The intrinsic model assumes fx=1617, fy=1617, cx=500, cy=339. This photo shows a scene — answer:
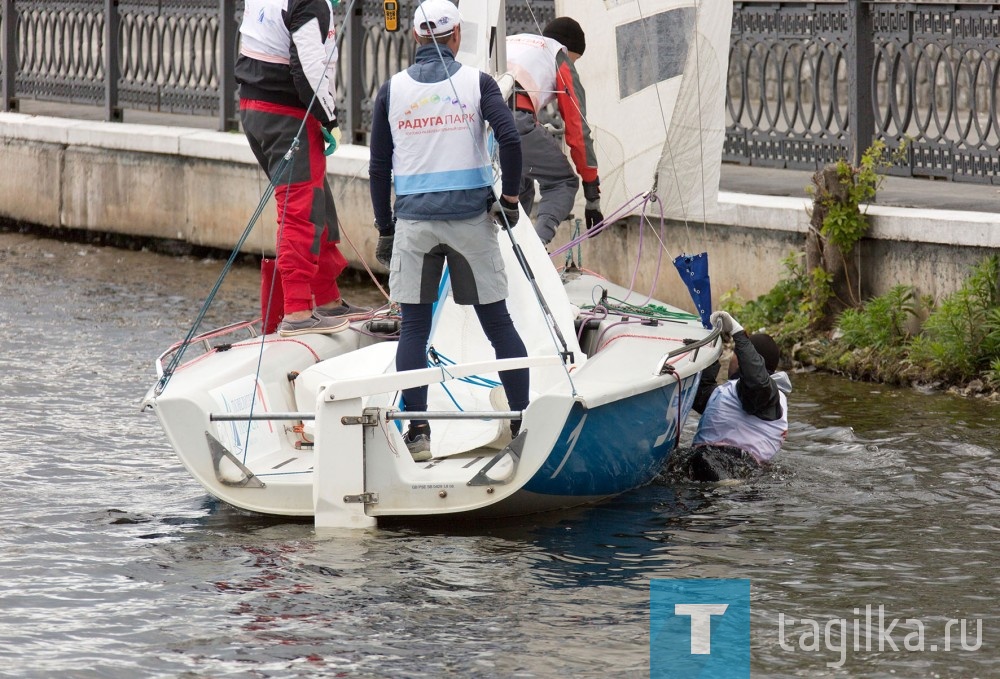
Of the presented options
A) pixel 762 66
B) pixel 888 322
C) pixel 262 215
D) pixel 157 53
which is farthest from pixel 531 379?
pixel 157 53

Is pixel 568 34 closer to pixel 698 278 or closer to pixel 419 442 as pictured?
pixel 698 278

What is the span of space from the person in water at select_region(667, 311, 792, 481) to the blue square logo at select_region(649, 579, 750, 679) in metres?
1.48

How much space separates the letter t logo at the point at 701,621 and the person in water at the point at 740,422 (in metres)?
1.74

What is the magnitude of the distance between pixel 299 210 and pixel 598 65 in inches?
83.5

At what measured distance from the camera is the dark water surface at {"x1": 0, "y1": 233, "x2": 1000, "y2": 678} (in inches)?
199

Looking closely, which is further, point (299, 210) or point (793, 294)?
point (793, 294)

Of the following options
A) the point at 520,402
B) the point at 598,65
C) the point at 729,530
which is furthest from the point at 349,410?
the point at 598,65

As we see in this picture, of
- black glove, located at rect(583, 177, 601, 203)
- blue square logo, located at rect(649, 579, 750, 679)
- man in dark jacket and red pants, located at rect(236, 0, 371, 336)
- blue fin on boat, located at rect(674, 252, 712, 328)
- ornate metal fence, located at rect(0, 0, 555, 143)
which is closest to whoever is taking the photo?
blue square logo, located at rect(649, 579, 750, 679)

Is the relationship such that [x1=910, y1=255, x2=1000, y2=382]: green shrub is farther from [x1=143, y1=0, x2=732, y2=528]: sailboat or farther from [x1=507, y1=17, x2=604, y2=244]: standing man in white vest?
[x1=507, y1=17, x2=604, y2=244]: standing man in white vest

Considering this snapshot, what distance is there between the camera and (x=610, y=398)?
6.25 m

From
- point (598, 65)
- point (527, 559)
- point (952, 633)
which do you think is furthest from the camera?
point (598, 65)

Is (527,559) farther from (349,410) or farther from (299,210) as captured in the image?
(299,210)

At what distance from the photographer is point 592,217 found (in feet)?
30.1

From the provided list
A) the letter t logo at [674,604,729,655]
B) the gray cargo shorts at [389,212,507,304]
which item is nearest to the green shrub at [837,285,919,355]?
the gray cargo shorts at [389,212,507,304]
